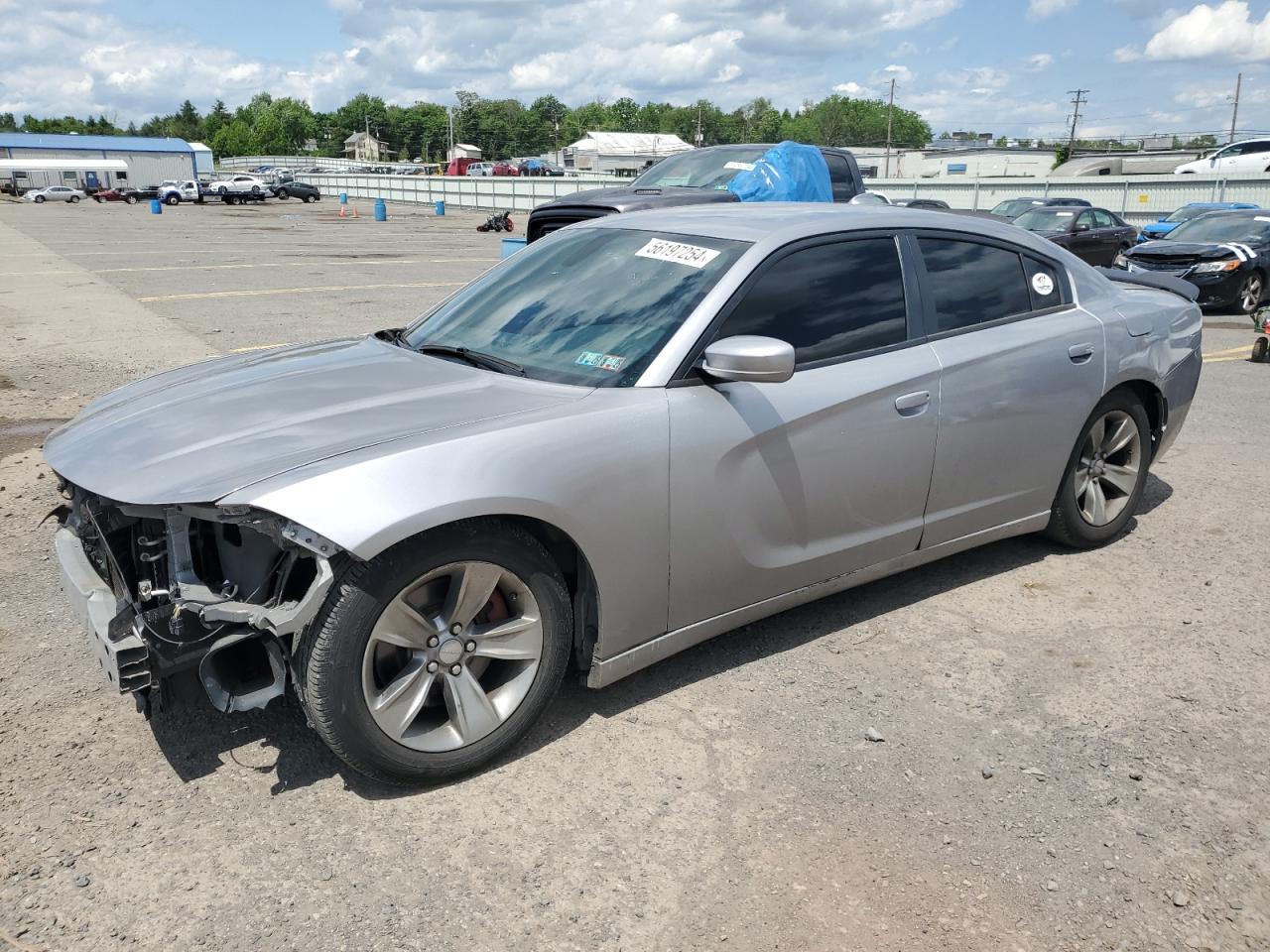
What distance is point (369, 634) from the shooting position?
2.67 metres

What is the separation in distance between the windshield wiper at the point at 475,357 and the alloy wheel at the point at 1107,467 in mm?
2732

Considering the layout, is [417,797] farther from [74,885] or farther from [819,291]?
[819,291]

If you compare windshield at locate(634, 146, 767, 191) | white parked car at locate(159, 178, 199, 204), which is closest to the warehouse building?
white parked car at locate(159, 178, 199, 204)

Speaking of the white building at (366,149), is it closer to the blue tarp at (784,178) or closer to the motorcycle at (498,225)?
the motorcycle at (498,225)

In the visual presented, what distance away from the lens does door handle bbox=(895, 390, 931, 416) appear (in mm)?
3725

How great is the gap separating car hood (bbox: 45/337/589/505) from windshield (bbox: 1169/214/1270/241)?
15.4m

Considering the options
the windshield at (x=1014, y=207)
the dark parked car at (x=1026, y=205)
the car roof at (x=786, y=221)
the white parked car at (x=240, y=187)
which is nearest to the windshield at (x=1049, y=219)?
the dark parked car at (x=1026, y=205)

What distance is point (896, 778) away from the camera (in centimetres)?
303

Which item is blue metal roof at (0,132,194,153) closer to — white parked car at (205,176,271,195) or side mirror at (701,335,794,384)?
white parked car at (205,176,271,195)

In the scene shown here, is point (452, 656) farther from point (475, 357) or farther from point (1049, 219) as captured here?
point (1049, 219)

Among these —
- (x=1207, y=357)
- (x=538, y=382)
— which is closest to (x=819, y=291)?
(x=538, y=382)

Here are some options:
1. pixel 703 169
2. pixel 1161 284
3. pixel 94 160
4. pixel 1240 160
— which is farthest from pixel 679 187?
pixel 94 160

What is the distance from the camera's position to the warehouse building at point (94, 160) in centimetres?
8044

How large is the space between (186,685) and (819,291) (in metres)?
2.46
